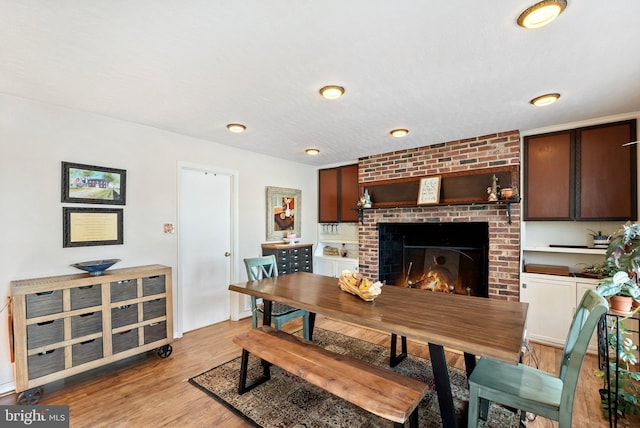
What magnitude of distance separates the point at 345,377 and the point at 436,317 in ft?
2.15

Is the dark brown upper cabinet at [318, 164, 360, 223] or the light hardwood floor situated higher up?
the dark brown upper cabinet at [318, 164, 360, 223]

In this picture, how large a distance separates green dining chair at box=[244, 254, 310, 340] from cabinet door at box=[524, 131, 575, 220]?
112 inches

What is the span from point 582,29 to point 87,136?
151 inches

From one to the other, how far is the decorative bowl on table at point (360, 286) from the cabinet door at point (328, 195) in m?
2.80

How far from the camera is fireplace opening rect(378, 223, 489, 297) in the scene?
152 inches

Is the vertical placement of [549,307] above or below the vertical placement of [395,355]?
above

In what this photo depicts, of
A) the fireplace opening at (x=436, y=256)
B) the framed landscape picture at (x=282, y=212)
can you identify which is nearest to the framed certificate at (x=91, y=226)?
the framed landscape picture at (x=282, y=212)

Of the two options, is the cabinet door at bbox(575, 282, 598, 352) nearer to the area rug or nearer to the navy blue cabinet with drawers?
the area rug

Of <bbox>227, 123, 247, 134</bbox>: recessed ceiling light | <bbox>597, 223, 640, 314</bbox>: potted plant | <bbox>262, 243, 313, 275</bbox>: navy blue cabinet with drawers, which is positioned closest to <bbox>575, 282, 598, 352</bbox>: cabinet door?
<bbox>597, 223, 640, 314</bbox>: potted plant

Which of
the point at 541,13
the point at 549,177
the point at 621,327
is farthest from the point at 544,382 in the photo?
the point at 549,177

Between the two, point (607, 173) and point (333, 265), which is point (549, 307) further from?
point (333, 265)

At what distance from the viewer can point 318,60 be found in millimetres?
1879

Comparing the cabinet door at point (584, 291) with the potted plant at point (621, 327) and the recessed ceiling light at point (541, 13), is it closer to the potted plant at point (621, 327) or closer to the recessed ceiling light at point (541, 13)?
the potted plant at point (621, 327)

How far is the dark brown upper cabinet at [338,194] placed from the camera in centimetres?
496
